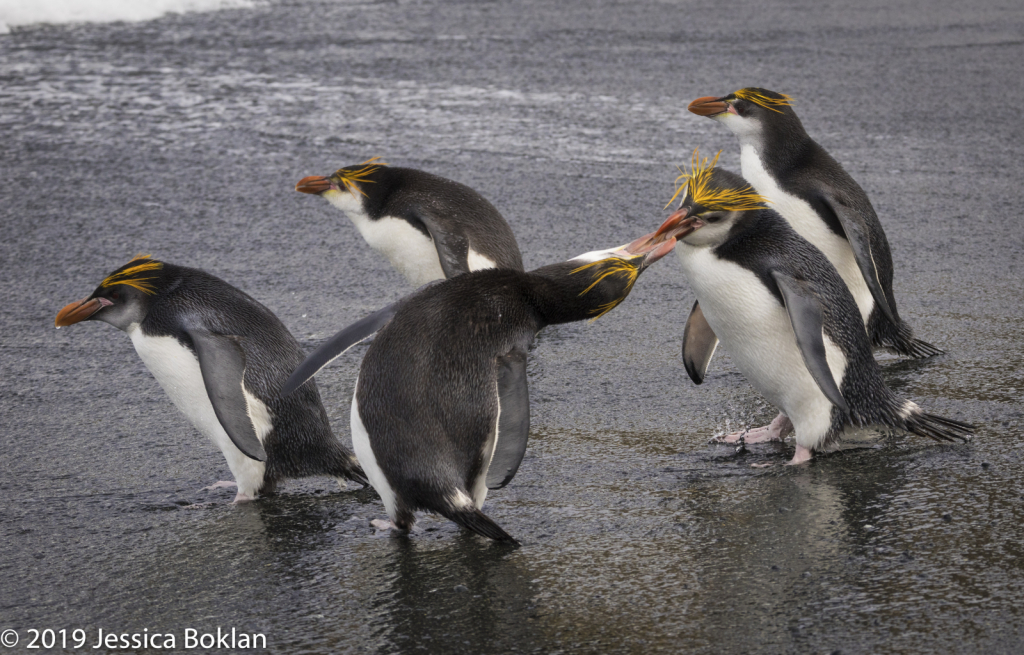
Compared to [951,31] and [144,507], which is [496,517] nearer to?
[144,507]

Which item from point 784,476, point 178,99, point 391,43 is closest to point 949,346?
point 784,476

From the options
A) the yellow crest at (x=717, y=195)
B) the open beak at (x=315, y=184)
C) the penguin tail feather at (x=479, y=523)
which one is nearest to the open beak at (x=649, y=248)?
the yellow crest at (x=717, y=195)

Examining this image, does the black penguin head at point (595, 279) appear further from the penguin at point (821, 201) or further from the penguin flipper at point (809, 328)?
the penguin at point (821, 201)

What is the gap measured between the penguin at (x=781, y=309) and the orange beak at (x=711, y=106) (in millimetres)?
1226

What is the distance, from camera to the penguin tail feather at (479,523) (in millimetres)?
2775

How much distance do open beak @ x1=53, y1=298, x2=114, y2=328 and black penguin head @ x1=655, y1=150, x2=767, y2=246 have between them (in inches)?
73.3

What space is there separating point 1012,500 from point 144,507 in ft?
8.32

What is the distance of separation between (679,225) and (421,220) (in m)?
1.78

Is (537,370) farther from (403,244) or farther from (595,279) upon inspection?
(595,279)

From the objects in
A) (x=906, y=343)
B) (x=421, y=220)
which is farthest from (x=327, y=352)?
(x=906, y=343)

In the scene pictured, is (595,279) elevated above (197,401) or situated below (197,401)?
above

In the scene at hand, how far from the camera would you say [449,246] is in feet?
15.6

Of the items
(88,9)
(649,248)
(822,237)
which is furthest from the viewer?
(88,9)

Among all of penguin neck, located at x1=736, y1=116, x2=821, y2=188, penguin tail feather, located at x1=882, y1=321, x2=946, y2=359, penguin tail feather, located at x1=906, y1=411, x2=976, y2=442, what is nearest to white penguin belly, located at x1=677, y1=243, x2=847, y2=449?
penguin tail feather, located at x1=906, y1=411, x2=976, y2=442
